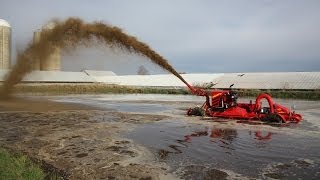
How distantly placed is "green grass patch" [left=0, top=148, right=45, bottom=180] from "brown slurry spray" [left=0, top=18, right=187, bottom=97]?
34.2 ft

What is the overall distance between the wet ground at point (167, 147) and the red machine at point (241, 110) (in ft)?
2.66

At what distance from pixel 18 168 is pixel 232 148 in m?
5.32

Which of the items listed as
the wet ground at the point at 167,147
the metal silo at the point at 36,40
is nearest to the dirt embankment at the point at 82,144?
the wet ground at the point at 167,147

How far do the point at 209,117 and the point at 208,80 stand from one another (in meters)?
39.2

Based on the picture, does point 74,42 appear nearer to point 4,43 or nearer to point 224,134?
point 224,134

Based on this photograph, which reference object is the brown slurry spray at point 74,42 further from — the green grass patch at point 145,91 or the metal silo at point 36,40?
the green grass patch at point 145,91

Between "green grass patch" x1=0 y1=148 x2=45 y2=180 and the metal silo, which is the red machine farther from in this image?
"green grass patch" x1=0 y1=148 x2=45 y2=180

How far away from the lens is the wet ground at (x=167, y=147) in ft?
25.6

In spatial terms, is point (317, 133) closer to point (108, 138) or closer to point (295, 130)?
point (295, 130)

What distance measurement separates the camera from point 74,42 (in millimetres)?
20828

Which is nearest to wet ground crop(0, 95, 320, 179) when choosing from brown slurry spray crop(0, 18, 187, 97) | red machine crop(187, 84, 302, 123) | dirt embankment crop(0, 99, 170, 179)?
dirt embankment crop(0, 99, 170, 179)

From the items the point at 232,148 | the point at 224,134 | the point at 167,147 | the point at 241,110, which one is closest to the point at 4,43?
the point at 241,110

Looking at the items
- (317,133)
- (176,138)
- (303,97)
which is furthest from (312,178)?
(303,97)

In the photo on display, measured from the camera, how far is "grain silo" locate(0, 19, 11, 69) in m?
45.8
